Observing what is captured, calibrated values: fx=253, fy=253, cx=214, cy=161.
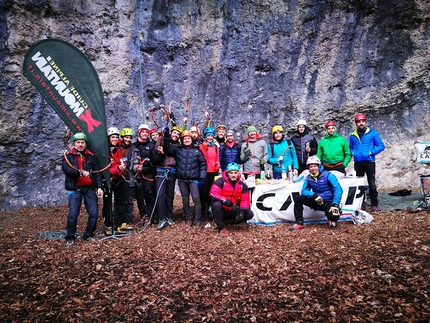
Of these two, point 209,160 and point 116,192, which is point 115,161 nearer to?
point 116,192

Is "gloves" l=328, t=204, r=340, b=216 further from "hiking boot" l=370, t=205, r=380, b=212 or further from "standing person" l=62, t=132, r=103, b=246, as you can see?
Answer: "standing person" l=62, t=132, r=103, b=246

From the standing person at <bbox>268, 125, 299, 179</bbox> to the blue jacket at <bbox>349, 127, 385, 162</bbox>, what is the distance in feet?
5.86

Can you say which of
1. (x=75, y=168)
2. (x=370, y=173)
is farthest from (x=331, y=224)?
(x=75, y=168)

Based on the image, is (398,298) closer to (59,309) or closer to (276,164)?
(59,309)

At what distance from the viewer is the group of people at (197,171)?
6035 mm

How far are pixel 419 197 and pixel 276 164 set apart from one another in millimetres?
4978

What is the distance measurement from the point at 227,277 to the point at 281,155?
4850 mm

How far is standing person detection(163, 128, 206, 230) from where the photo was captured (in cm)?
701

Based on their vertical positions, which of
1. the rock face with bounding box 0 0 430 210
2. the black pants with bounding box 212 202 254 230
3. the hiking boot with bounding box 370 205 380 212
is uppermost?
the rock face with bounding box 0 0 430 210

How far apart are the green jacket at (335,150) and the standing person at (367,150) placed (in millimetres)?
339

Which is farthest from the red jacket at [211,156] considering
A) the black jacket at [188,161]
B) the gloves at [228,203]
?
the gloves at [228,203]

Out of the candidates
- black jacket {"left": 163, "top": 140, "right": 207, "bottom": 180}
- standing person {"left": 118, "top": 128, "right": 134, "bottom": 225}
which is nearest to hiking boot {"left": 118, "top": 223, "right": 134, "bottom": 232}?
standing person {"left": 118, "top": 128, "right": 134, "bottom": 225}

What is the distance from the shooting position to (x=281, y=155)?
7.93m

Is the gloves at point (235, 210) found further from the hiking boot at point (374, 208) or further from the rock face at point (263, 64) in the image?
the rock face at point (263, 64)
